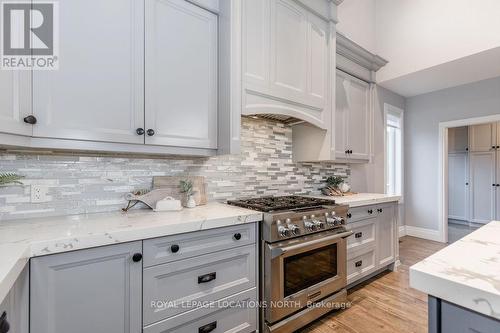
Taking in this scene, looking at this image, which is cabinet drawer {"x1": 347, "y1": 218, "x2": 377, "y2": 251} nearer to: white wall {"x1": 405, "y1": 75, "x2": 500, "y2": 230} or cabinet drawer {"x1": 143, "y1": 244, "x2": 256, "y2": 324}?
cabinet drawer {"x1": 143, "y1": 244, "x2": 256, "y2": 324}

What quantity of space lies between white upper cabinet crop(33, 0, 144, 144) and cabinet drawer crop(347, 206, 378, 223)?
197 centimetres

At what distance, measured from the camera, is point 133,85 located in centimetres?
145

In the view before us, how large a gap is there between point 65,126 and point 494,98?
16.7 feet

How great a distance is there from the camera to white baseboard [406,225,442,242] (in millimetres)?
4062

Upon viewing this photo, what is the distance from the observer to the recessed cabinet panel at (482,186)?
4.92 meters

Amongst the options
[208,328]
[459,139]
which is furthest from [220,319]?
[459,139]

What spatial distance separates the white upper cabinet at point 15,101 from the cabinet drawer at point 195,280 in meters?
0.91

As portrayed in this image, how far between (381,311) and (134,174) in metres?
2.34

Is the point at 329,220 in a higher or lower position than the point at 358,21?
lower

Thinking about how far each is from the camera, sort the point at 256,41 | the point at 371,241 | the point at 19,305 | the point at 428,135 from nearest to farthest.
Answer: the point at 19,305, the point at 256,41, the point at 371,241, the point at 428,135

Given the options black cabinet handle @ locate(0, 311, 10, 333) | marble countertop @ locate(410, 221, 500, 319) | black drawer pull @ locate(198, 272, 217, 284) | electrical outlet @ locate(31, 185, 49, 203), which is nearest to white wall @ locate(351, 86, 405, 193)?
black drawer pull @ locate(198, 272, 217, 284)

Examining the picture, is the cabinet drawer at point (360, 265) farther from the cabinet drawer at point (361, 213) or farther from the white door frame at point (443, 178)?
the white door frame at point (443, 178)

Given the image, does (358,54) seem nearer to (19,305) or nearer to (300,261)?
(300,261)

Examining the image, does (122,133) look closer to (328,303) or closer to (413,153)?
(328,303)
